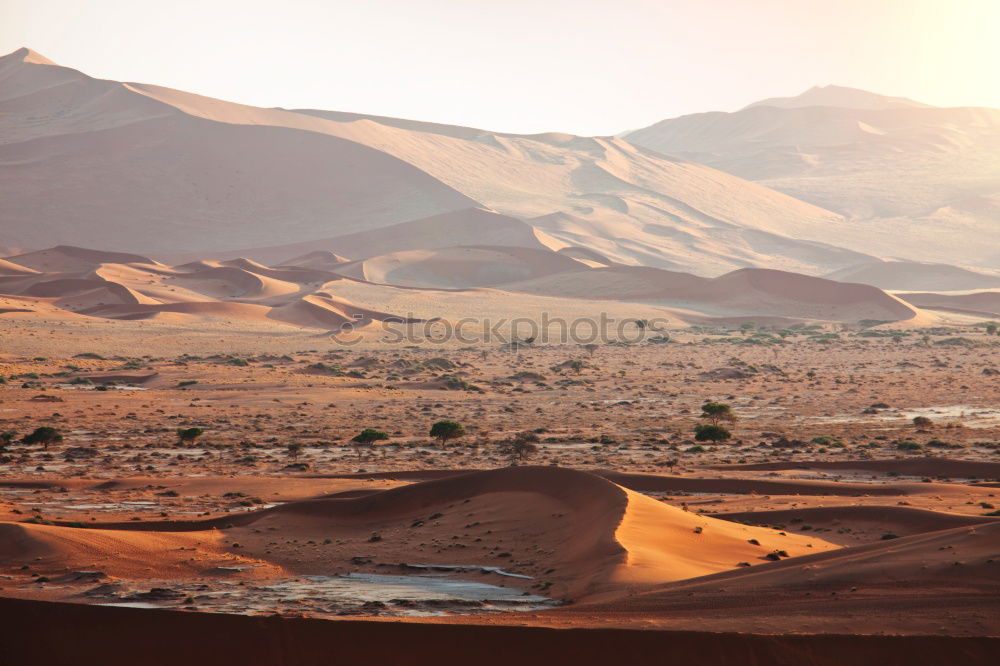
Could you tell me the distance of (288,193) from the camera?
136250 millimetres

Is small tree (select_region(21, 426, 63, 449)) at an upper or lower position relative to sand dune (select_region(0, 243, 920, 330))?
lower

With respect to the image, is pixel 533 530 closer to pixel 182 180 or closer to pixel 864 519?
pixel 864 519

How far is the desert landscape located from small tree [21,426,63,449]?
84 mm

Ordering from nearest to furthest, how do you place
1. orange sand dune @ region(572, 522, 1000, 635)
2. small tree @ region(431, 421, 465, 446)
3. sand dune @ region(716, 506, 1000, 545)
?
orange sand dune @ region(572, 522, 1000, 635) → sand dune @ region(716, 506, 1000, 545) → small tree @ region(431, 421, 465, 446)

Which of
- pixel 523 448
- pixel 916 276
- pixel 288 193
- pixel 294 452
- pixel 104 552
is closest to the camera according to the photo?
pixel 104 552

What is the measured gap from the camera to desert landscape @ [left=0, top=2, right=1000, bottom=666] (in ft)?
21.6

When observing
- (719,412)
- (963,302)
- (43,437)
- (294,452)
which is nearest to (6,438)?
(43,437)

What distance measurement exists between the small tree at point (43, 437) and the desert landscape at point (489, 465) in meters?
0.08

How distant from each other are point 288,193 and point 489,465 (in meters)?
121

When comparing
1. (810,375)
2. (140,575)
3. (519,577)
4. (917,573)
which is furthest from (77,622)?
(810,375)

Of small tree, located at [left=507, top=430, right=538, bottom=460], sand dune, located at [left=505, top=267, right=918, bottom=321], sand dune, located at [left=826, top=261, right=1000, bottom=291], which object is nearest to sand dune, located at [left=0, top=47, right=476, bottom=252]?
sand dune, located at [left=505, top=267, right=918, bottom=321]

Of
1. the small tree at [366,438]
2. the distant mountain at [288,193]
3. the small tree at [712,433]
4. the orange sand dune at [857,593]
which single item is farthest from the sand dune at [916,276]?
the orange sand dune at [857,593]

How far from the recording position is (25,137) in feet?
457

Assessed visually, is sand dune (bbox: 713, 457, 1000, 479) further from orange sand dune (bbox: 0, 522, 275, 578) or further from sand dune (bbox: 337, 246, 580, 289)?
sand dune (bbox: 337, 246, 580, 289)
